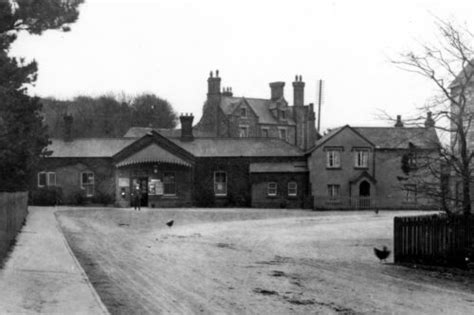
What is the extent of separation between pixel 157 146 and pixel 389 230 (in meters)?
27.7

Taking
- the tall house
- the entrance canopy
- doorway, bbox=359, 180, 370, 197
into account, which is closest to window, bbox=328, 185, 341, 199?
doorway, bbox=359, 180, 370, 197

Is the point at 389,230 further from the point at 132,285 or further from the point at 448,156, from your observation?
the point at 132,285

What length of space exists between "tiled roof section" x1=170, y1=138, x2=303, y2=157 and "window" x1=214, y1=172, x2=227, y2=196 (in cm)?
178

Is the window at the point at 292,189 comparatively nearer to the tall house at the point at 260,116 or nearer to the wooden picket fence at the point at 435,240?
the tall house at the point at 260,116

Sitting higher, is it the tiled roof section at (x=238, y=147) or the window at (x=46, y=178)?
the tiled roof section at (x=238, y=147)

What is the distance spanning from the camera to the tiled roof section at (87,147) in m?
54.7

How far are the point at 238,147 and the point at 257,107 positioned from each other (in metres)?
25.2

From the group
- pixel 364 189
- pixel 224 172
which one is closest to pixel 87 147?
pixel 224 172

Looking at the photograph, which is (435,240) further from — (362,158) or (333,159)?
(362,158)

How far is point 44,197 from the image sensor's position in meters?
51.8

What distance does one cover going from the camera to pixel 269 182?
5459 cm

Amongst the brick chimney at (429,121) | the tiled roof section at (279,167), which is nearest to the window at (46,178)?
the tiled roof section at (279,167)

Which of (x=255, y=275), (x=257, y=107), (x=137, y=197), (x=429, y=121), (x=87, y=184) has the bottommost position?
(x=255, y=275)

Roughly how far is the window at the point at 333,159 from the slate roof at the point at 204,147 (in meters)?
3.15
